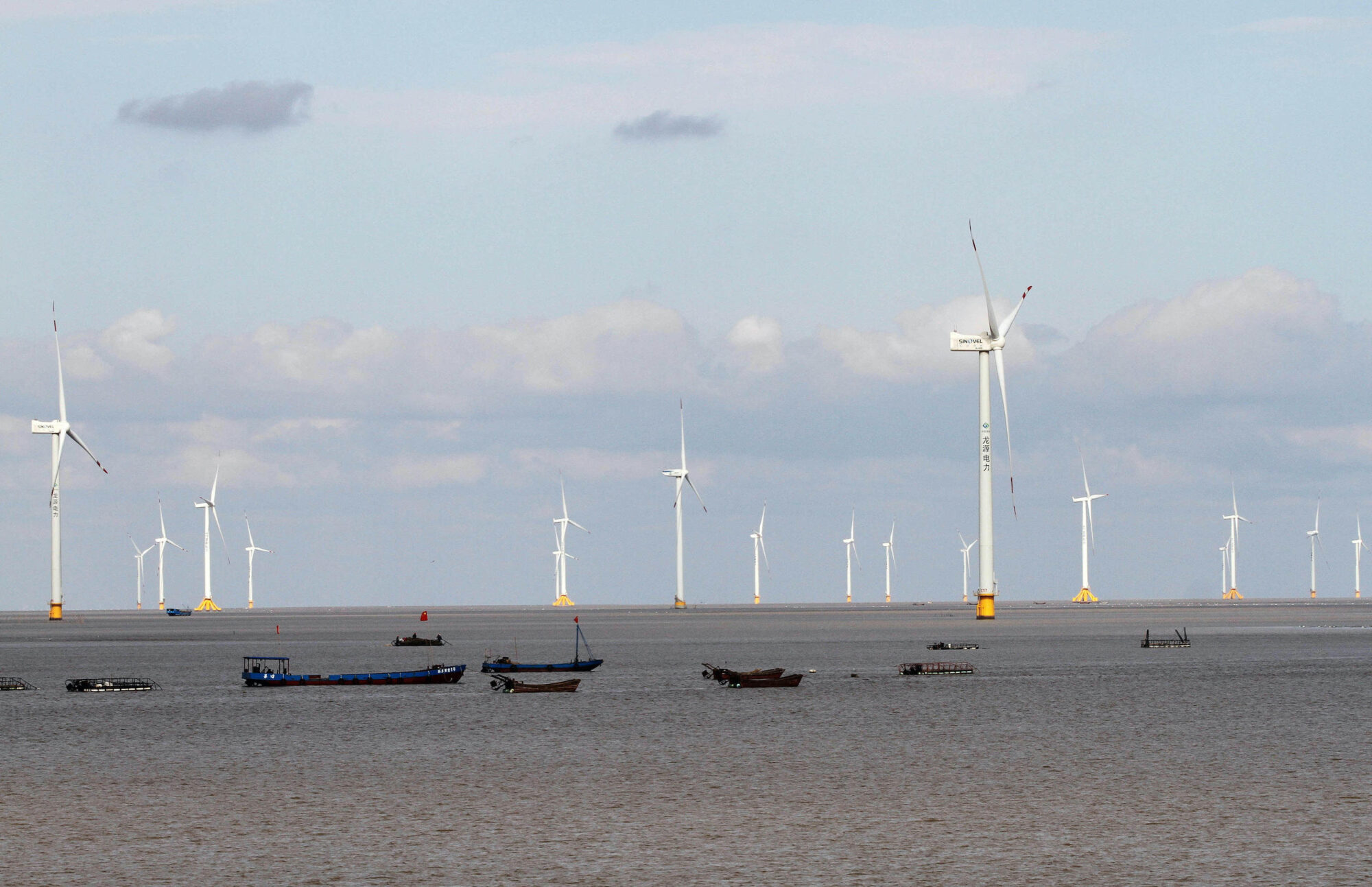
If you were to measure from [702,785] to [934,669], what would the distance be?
229 ft

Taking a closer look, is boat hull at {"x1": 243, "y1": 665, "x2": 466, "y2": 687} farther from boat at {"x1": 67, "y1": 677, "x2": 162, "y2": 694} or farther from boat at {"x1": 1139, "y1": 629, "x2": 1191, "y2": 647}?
boat at {"x1": 1139, "y1": 629, "x2": 1191, "y2": 647}

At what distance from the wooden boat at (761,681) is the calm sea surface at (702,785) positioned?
1.56 metres

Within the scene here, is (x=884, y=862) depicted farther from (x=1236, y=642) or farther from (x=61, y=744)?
(x=1236, y=642)

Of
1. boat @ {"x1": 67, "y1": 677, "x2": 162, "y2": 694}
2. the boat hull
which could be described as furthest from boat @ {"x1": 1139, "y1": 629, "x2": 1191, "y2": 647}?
boat @ {"x1": 67, "y1": 677, "x2": 162, "y2": 694}

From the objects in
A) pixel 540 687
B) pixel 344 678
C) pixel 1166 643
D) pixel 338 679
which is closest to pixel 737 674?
pixel 540 687

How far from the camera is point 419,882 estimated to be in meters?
42.0

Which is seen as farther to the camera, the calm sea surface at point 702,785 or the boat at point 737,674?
the boat at point 737,674

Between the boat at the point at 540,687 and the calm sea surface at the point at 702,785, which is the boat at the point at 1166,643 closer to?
the calm sea surface at the point at 702,785

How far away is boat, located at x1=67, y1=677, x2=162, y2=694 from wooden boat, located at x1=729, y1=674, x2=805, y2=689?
39.6 metres

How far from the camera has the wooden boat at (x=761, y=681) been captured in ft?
371

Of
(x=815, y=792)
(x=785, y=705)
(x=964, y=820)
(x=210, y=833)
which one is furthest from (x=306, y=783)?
(x=785, y=705)

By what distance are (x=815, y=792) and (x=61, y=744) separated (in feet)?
125

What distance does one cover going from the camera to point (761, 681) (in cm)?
11356

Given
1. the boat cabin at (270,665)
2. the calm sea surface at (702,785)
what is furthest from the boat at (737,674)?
the boat cabin at (270,665)
